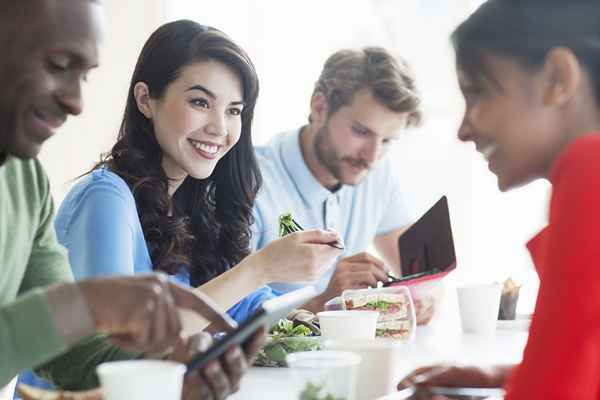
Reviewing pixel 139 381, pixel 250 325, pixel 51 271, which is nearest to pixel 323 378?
pixel 250 325

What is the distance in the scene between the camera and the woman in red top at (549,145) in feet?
2.82

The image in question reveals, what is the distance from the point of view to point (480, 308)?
6.55 ft

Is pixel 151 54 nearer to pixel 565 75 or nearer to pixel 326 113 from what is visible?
pixel 326 113

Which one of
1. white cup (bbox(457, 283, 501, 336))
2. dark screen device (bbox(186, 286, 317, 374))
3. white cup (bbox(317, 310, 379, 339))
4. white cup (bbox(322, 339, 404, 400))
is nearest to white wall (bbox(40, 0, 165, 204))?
white cup (bbox(457, 283, 501, 336))

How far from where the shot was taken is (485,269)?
3592 mm

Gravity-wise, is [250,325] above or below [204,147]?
below

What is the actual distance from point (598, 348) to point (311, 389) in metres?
0.36

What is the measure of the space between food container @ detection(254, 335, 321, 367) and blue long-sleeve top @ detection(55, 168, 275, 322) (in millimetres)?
413

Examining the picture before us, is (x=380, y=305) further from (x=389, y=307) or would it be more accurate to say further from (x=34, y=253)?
(x=34, y=253)

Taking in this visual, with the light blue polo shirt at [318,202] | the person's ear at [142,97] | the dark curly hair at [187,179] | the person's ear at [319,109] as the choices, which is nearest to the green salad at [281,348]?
the dark curly hair at [187,179]

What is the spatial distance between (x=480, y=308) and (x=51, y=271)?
3.70ft

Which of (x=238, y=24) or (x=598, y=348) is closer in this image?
(x=598, y=348)

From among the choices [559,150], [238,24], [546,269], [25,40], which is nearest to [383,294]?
[559,150]

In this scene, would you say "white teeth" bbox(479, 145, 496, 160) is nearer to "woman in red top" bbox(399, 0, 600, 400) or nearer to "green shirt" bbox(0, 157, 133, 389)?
"woman in red top" bbox(399, 0, 600, 400)
